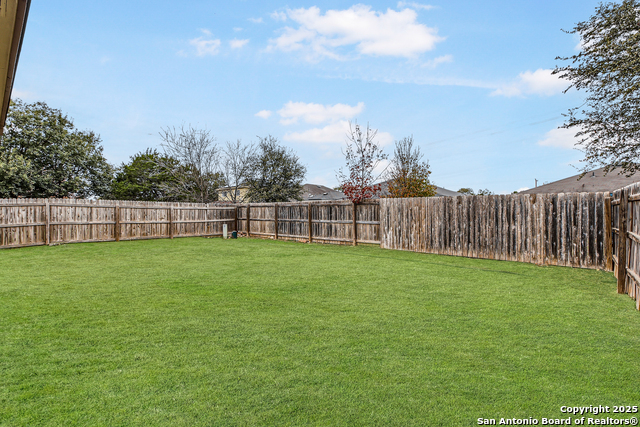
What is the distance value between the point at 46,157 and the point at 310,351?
30.7 meters

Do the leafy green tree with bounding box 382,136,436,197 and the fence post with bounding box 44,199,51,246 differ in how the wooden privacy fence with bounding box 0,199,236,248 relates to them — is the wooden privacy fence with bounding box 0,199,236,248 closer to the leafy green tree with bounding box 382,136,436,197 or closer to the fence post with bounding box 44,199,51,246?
the fence post with bounding box 44,199,51,246

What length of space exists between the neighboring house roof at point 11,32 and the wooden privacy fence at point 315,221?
12411mm

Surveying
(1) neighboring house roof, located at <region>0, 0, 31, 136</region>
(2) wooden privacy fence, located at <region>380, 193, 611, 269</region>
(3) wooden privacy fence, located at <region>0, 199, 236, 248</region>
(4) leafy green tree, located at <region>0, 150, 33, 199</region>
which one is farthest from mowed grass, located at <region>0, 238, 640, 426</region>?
(4) leafy green tree, located at <region>0, 150, 33, 199</region>

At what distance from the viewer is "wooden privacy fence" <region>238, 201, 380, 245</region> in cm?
1424

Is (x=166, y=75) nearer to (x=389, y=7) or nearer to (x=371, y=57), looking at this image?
(x=371, y=57)

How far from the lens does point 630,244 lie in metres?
5.98

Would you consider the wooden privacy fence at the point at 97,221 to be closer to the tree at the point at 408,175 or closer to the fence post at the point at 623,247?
the tree at the point at 408,175

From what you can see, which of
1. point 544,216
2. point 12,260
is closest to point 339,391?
point 544,216

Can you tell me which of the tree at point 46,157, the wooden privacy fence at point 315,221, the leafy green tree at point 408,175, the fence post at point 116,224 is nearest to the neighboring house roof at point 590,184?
the leafy green tree at point 408,175

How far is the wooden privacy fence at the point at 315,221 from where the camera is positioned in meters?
14.2

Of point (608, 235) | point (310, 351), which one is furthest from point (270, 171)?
point (310, 351)

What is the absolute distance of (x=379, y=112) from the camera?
19.3 metres

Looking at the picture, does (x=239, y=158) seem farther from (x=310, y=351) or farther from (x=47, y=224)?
(x=310, y=351)

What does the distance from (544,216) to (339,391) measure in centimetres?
883
